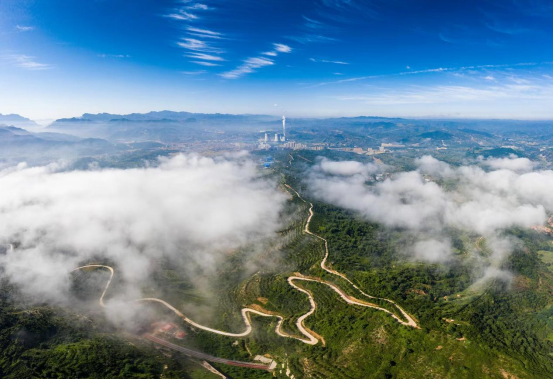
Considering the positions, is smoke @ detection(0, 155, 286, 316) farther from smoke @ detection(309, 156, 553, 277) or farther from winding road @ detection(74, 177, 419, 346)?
smoke @ detection(309, 156, 553, 277)

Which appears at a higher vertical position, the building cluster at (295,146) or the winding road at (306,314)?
the building cluster at (295,146)

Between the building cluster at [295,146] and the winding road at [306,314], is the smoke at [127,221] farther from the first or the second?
the building cluster at [295,146]

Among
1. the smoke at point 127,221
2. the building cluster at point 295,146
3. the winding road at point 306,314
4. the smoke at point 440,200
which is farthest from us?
the building cluster at point 295,146

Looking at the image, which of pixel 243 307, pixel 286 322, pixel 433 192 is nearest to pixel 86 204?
pixel 243 307

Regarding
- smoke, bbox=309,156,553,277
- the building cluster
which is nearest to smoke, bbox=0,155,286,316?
smoke, bbox=309,156,553,277

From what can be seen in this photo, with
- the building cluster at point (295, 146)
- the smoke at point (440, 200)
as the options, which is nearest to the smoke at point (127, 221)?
the smoke at point (440, 200)

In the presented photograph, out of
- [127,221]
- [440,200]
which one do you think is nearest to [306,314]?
[440,200]

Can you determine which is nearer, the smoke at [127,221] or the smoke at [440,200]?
the smoke at [440,200]

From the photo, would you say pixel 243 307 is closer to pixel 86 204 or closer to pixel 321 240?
pixel 321 240
